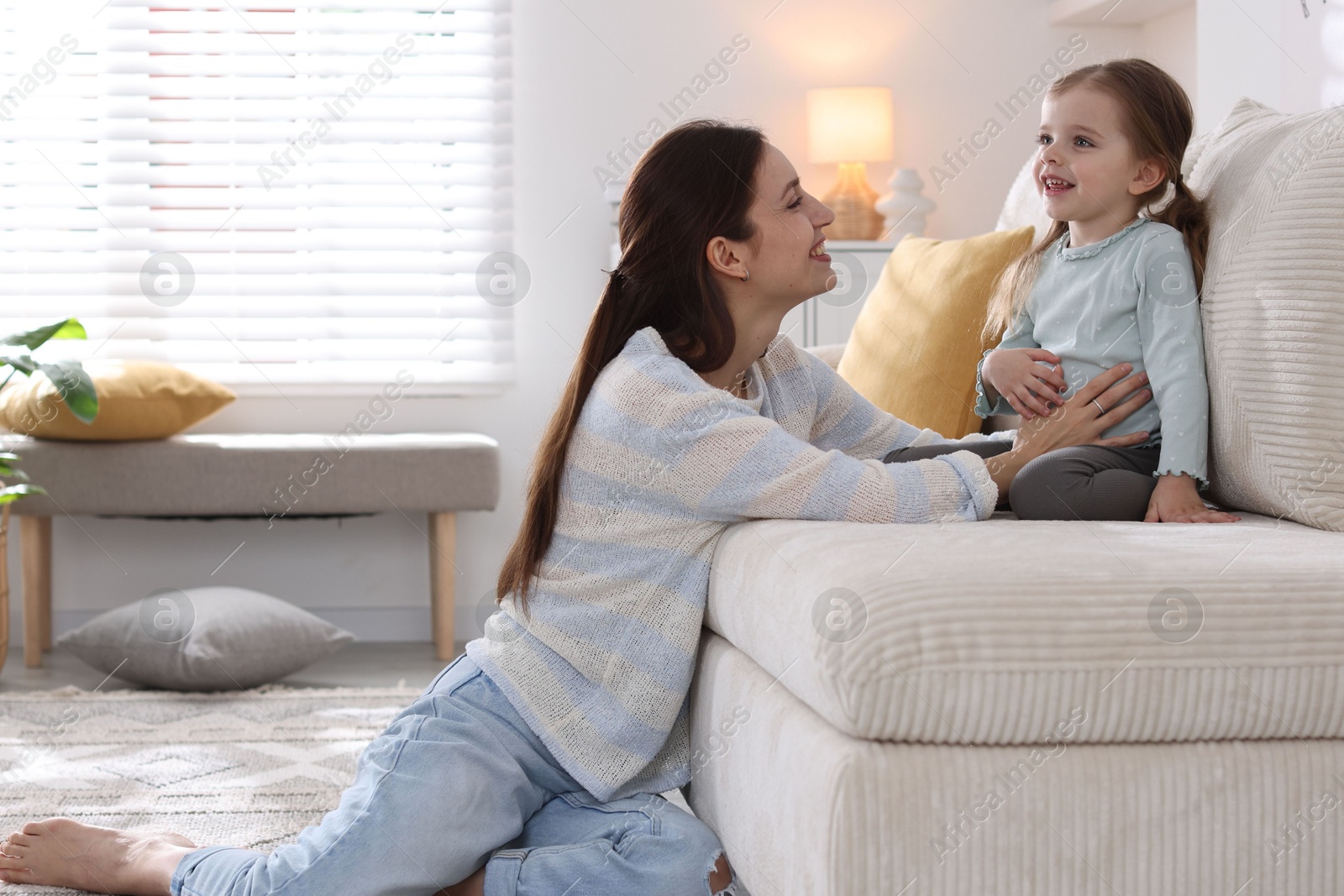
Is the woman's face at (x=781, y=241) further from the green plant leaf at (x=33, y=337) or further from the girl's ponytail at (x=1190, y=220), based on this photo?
the green plant leaf at (x=33, y=337)

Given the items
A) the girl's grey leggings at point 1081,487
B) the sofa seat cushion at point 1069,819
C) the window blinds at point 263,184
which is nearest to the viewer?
the sofa seat cushion at point 1069,819

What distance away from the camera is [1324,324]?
1155 millimetres

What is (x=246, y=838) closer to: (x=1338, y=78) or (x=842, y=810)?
(x=842, y=810)

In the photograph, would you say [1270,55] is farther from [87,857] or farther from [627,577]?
[87,857]

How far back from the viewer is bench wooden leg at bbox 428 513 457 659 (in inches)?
114

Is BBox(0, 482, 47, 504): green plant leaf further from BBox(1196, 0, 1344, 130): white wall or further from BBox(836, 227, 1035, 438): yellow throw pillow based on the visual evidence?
BBox(1196, 0, 1344, 130): white wall

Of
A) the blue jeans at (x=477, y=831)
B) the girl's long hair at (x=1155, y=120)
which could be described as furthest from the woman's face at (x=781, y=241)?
the blue jeans at (x=477, y=831)

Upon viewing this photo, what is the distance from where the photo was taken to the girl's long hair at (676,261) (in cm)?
129

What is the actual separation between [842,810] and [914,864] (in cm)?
6

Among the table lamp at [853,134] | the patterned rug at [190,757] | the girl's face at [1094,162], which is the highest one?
the table lamp at [853,134]

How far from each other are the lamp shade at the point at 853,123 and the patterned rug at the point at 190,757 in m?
1.77

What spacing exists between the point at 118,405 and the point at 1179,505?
2.30 meters

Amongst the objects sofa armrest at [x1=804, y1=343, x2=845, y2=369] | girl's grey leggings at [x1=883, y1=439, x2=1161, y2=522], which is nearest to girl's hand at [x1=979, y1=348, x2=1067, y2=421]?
girl's grey leggings at [x1=883, y1=439, x2=1161, y2=522]

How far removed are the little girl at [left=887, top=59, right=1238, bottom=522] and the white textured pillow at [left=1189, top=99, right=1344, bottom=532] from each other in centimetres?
3
